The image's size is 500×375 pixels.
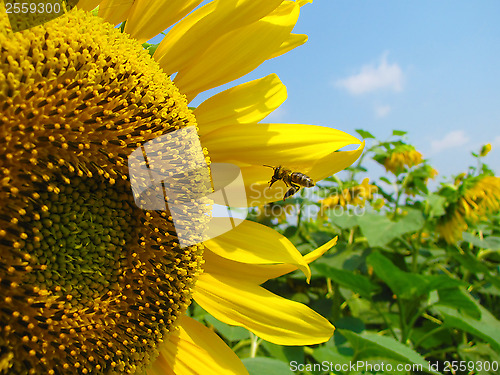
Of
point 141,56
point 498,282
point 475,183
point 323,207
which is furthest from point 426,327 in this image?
point 141,56

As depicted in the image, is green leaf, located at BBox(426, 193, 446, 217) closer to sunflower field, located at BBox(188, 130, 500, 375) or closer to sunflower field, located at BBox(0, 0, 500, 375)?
sunflower field, located at BBox(188, 130, 500, 375)

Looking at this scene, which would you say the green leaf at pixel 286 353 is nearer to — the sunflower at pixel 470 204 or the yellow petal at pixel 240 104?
the yellow petal at pixel 240 104

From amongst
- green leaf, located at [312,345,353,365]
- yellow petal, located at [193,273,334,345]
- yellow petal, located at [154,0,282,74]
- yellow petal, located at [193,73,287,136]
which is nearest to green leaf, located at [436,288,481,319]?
green leaf, located at [312,345,353,365]

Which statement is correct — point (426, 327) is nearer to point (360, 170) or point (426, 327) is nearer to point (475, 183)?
point (475, 183)

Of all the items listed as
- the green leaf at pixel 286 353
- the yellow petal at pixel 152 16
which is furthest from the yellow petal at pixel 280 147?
the green leaf at pixel 286 353

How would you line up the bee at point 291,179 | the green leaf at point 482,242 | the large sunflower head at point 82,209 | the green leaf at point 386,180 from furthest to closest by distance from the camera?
the green leaf at point 386,180
the green leaf at point 482,242
the bee at point 291,179
the large sunflower head at point 82,209

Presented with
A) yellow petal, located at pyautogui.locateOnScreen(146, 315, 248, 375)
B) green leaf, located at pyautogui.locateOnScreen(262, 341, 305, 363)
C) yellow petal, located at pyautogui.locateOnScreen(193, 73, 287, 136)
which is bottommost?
green leaf, located at pyautogui.locateOnScreen(262, 341, 305, 363)
